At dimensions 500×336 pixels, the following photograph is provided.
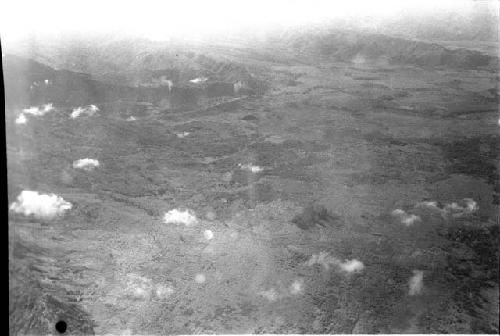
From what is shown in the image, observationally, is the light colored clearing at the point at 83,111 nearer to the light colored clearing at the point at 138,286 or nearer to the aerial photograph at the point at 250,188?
the aerial photograph at the point at 250,188

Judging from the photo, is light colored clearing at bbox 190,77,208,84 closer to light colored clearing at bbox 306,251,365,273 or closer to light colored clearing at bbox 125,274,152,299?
light colored clearing at bbox 306,251,365,273

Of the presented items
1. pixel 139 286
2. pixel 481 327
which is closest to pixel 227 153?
pixel 139 286

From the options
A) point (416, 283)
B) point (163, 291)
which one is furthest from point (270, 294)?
point (416, 283)

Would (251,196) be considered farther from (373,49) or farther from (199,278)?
(373,49)

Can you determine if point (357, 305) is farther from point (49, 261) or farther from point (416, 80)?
point (416, 80)

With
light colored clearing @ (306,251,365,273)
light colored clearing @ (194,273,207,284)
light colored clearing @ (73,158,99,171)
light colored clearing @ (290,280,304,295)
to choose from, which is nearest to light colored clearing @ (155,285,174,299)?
light colored clearing @ (194,273,207,284)
